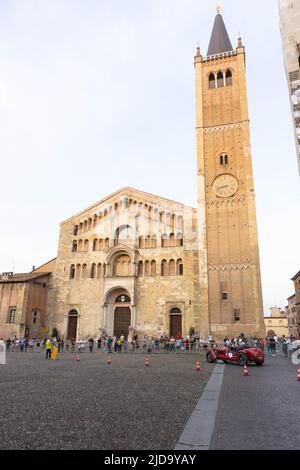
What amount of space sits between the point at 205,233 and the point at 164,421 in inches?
1053

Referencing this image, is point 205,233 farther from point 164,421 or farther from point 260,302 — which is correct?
point 164,421

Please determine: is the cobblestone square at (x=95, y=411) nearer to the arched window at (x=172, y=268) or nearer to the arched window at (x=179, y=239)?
the arched window at (x=172, y=268)

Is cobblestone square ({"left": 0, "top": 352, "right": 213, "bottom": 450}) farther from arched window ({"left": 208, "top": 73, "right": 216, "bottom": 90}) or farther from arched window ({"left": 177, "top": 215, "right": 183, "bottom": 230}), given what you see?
arched window ({"left": 208, "top": 73, "right": 216, "bottom": 90})

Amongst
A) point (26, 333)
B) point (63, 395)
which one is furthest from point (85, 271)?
point (63, 395)

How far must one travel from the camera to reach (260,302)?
1134 inches

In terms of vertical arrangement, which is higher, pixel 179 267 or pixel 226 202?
pixel 226 202

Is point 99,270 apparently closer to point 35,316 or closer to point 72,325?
point 72,325

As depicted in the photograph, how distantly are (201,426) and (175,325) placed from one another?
86.1 ft

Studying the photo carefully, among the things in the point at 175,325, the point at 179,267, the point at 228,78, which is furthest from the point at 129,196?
the point at 228,78

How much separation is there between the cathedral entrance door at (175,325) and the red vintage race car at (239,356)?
39.2ft

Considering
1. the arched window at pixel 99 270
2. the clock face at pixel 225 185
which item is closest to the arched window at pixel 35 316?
the arched window at pixel 99 270

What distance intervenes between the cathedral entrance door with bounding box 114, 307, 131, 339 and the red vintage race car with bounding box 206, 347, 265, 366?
15.0 meters

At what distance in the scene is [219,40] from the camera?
40.4m
